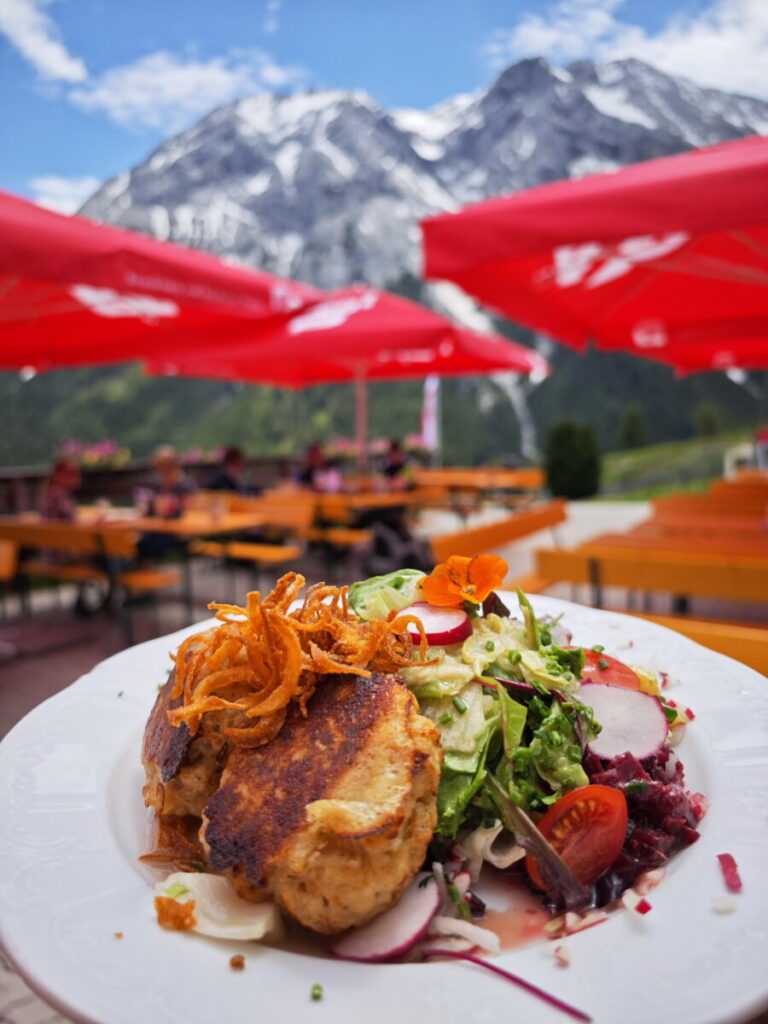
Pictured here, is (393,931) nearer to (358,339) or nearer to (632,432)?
(358,339)

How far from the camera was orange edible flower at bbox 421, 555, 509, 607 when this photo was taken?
147 cm

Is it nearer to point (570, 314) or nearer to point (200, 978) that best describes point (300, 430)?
point (570, 314)

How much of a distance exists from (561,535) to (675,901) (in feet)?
34.6

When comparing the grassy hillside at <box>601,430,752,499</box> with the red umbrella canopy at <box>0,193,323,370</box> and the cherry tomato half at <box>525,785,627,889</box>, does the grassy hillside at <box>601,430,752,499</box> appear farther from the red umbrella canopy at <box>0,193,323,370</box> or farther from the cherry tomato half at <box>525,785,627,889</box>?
the cherry tomato half at <box>525,785,627,889</box>

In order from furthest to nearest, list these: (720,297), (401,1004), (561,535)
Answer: (561,535), (720,297), (401,1004)

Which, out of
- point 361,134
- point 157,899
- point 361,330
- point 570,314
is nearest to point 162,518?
point 361,330

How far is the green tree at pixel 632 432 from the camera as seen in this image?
82.4 feet

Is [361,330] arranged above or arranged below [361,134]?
below

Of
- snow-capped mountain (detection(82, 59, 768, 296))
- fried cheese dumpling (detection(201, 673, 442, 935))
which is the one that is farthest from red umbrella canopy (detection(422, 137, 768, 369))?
snow-capped mountain (detection(82, 59, 768, 296))

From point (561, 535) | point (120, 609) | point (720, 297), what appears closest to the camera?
point (720, 297)

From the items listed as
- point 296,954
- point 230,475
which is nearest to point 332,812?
point 296,954

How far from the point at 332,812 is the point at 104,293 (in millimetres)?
6220

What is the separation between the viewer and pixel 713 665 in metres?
1.63

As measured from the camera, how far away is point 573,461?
59.2 ft
